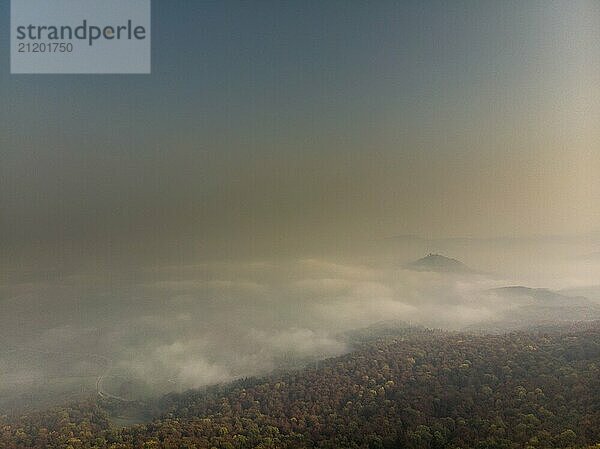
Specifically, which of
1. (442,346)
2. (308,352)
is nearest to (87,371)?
(308,352)

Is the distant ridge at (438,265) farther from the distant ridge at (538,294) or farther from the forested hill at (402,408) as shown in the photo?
the forested hill at (402,408)

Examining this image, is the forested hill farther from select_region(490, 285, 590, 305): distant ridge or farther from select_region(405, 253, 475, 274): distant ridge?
select_region(490, 285, 590, 305): distant ridge

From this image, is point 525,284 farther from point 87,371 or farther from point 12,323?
point 12,323

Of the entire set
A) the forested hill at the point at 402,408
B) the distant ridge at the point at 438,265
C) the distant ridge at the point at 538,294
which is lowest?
the forested hill at the point at 402,408

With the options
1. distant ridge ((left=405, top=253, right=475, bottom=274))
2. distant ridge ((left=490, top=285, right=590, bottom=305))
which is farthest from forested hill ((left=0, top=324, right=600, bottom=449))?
distant ridge ((left=490, top=285, right=590, bottom=305))

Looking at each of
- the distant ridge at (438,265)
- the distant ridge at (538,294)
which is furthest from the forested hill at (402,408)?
the distant ridge at (538,294)

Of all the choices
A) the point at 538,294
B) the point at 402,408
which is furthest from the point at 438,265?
the point at 402,408
